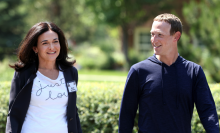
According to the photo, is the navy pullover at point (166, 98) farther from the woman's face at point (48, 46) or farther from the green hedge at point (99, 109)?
the green hedge at point (99, 109)

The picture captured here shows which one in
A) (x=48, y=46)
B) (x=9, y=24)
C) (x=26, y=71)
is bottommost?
(x=26, y=71)

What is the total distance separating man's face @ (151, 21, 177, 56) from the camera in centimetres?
246

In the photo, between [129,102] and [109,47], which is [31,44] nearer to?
[129,102]

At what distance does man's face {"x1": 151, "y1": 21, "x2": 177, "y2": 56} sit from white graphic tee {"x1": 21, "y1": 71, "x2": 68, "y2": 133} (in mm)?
1062

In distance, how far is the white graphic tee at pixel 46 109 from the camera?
2.56 meters

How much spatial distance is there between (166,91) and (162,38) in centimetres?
49

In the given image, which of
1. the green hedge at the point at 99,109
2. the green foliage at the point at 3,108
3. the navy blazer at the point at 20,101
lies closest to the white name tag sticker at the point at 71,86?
the navy blazer at the point at 20,101

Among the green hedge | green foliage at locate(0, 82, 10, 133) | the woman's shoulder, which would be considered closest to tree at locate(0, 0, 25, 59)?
green foliage at locate(0, 82, 10, 133)

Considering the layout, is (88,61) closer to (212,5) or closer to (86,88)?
(212,5)

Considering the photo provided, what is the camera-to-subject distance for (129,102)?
2549 mm

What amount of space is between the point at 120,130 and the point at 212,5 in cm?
891

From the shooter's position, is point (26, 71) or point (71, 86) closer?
point (26, 71)

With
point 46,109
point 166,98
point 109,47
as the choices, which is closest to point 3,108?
point 46,109

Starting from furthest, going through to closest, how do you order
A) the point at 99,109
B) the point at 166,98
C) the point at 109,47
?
the point at 109,47 → the point at 99,109 → the point at 166,98
